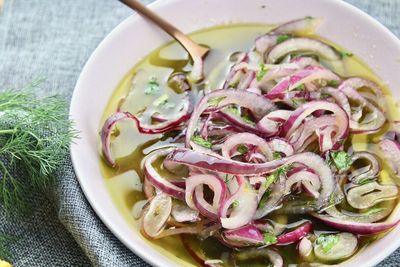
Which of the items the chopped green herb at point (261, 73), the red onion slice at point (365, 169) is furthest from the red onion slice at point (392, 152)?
the chopped green herb at point (261, 73)

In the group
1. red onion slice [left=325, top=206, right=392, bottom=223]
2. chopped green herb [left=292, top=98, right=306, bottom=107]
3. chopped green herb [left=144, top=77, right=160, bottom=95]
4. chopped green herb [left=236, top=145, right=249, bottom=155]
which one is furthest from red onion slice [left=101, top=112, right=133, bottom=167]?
red onion slice [left=325, top=206, right=392, bottom=223]

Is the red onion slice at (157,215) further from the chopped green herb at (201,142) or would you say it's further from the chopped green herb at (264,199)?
the chopped green herb at (264,199)

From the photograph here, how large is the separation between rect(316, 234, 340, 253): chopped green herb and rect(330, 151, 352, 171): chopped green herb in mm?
303

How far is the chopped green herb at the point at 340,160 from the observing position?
10.2 feet

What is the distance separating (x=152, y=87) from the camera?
349 centimetres

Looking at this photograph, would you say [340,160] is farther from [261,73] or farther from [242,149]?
[261,73]

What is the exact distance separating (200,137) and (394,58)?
3.40 ft

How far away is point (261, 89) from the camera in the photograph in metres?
3.36

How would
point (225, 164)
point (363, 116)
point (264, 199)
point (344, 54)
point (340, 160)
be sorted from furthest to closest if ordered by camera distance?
point (344, 54), point (363, 116), point (340, 160), point (264, 199), point (225, 164)

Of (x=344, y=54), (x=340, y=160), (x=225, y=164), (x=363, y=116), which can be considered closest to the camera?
(x=225, y=164)

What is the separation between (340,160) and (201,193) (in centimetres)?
62

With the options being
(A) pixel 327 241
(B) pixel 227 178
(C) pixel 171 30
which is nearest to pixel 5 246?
(B) pixel 227 178

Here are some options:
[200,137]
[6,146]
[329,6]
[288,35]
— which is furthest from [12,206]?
[329,6]

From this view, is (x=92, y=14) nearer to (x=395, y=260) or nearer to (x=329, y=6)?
(x=329, y=6)
